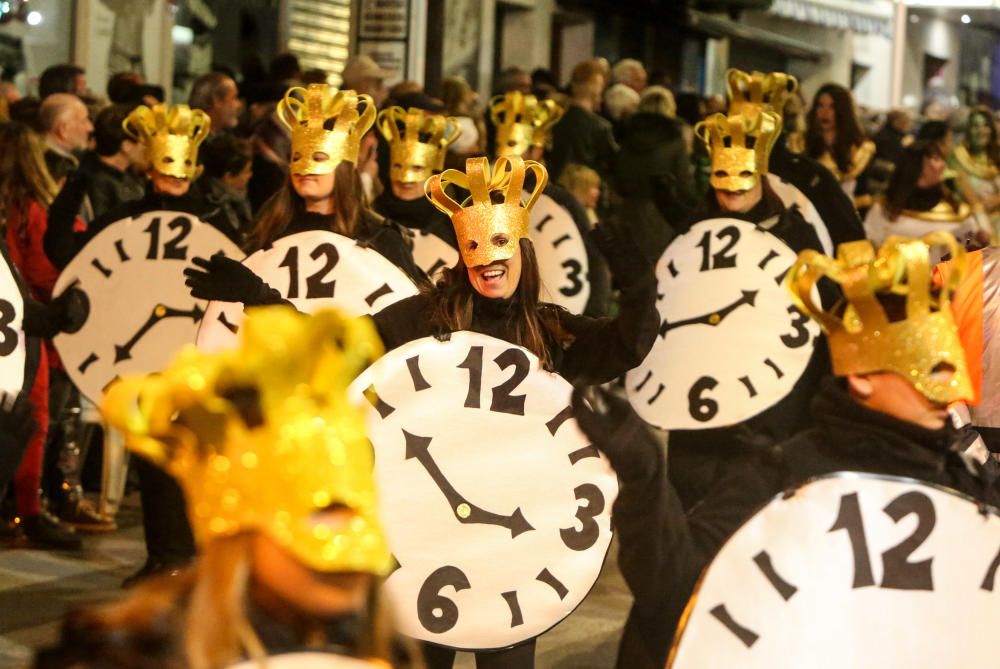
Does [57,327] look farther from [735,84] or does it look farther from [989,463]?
[735,84]

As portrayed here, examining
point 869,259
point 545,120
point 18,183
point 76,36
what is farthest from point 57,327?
point 76,36

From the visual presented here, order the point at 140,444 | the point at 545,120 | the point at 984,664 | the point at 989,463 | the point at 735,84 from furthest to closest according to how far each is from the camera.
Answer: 1. the point at 545,120
2. the point at 735,84
3. the point at 989,463
4. the point at 984,664
5. the point at 140,444

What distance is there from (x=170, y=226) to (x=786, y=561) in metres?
5.03

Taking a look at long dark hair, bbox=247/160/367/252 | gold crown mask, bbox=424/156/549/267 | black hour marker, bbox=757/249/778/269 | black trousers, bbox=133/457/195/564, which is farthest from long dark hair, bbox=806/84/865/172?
gold crown mask, bbox=424/156/549/267

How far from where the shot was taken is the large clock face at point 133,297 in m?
8.33

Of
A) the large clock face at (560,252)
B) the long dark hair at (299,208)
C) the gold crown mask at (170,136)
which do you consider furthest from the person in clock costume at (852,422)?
the large clock face at (560,252)

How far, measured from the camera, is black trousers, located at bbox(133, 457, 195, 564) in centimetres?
797

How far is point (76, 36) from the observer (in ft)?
50.0

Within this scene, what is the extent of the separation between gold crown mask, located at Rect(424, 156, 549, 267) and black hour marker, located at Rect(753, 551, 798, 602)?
2.12 metres

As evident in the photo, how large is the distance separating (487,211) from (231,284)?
3.29 ft

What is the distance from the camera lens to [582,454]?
510cm

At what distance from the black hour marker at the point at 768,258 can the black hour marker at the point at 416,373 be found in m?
2.76

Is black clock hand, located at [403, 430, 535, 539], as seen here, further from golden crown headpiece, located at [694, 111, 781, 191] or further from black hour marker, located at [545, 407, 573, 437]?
golden crown headpiece, located at [694, 111, 781, 191]

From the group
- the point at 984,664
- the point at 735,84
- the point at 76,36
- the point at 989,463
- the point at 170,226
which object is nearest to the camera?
the point at 984,664
